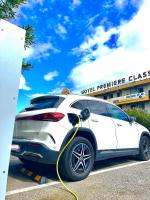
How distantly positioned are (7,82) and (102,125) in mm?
3673

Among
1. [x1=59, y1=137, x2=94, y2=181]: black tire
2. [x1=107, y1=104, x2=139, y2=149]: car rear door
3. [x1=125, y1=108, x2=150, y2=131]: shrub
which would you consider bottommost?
[x1=59, y1=137, x2=94, y2=181]: black tire

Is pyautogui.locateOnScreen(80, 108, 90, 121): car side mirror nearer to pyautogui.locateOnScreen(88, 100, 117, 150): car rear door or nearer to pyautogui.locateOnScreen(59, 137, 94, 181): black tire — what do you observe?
pyautogui.locateOnScreen(88, 100, 117, 150): car rear door

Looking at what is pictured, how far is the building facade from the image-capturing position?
42281mm

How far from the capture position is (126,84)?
46.4 metres

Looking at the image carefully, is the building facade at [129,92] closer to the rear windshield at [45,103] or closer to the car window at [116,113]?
the car window at [116,113]

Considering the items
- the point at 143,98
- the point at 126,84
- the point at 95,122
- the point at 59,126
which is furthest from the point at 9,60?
Result: the point at 126,84

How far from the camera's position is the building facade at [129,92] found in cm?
4228

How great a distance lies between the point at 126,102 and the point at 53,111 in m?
41.1

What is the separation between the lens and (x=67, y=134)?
14.6 ft

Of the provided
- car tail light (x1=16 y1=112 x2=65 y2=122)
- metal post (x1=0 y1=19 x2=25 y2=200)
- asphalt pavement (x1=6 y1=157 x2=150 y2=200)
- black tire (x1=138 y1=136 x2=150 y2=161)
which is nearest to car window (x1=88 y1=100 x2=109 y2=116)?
car tail light (x1=16 y1=112 x2=65 y2=122)

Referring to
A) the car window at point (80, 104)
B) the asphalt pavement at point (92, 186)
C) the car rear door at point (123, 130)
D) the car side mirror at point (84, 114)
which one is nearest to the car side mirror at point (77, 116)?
the car side mirror at point (84, 114)

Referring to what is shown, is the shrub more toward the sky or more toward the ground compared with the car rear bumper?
more toward the sky

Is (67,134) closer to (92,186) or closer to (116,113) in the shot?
(92,186)

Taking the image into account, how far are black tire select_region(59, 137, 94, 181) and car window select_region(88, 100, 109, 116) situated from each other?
0.84 m
